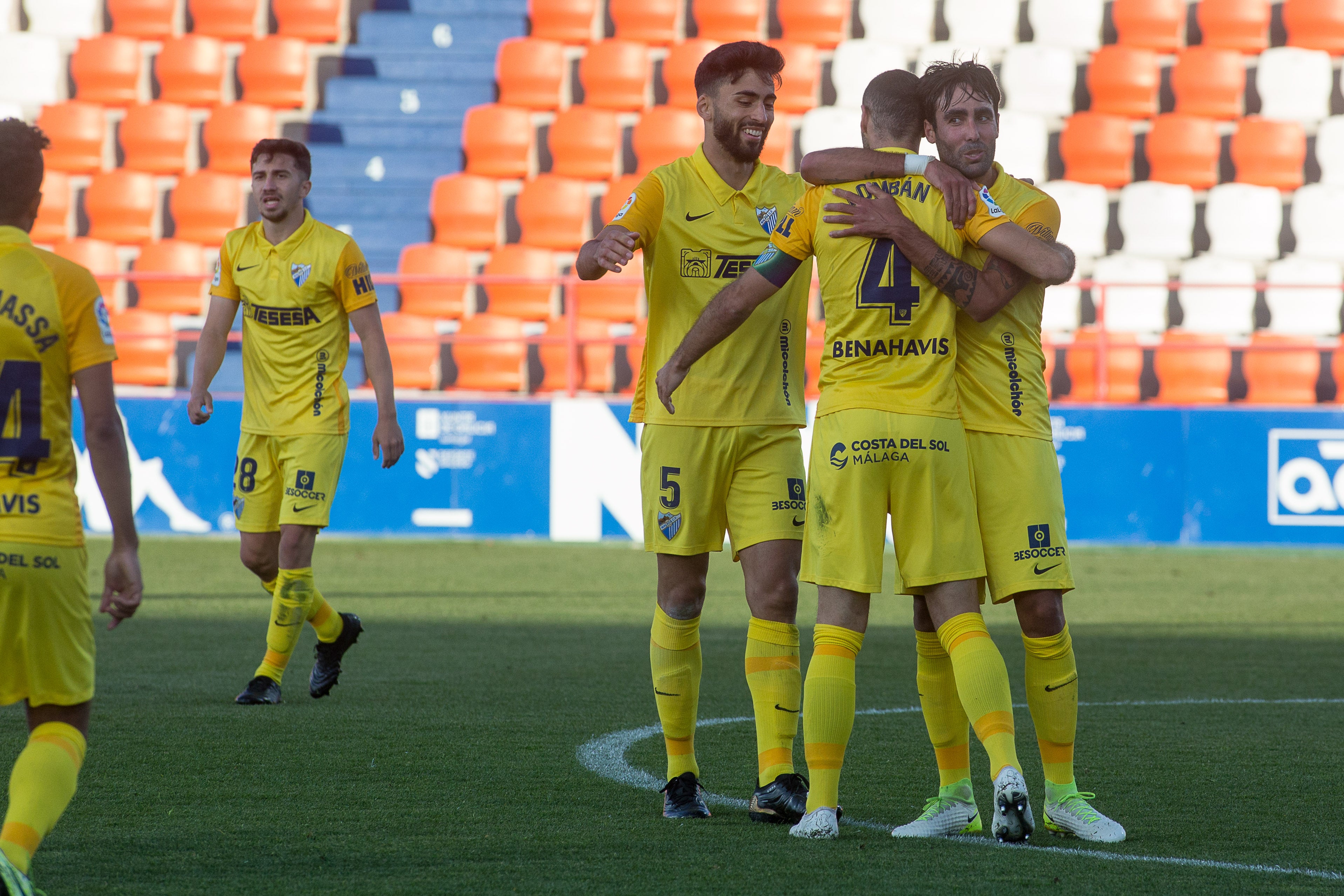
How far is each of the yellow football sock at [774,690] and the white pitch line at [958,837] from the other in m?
0.22

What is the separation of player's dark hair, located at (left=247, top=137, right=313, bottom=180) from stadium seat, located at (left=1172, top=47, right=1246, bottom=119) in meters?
14.2

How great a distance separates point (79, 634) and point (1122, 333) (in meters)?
14.1

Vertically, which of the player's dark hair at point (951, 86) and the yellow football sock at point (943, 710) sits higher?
the player's dark hair at point (951, 86)

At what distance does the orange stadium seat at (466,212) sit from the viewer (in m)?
18.5

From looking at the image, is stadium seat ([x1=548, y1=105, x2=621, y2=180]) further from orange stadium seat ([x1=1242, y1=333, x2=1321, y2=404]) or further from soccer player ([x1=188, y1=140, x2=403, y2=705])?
soccer player ([x1=188, y1=140, x2=403, y2=705])

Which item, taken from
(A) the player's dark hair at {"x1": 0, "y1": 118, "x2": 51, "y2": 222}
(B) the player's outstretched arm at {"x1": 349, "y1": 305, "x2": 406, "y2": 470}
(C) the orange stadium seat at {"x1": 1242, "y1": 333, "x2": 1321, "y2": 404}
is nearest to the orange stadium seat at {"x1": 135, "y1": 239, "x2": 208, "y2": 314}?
(C) the orange stadium seat at {"x1": 1242, "y1": 333, "x2": 1321, "y2": 404}

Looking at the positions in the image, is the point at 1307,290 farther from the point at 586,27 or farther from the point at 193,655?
the point at 193,655

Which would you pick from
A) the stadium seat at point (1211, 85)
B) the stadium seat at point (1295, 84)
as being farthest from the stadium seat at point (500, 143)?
the stadium seat at point (1295, 84)

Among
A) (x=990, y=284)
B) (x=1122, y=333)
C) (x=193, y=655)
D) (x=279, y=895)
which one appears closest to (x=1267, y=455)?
(x=1122, y=333)

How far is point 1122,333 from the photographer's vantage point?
16109 millimetres

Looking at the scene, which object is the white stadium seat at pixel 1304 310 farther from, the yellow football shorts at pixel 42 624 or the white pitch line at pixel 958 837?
the yellow football shorts at pixel 42 624

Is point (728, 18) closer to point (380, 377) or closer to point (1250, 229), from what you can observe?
point (1250, 229)

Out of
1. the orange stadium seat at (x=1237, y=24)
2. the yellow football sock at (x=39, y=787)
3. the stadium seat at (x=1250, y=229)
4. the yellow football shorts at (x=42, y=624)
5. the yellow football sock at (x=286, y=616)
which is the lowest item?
the yellow football sock at (x=286, y=616)

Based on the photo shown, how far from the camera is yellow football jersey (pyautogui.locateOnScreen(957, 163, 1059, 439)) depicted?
4.32m
